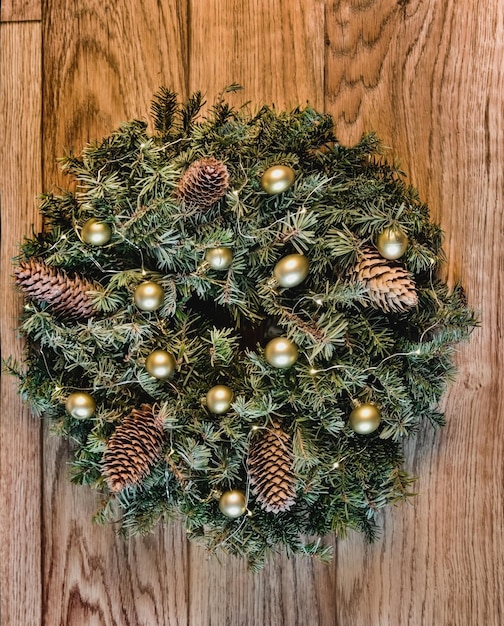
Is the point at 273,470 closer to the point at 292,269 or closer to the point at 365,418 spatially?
the point at 365,418

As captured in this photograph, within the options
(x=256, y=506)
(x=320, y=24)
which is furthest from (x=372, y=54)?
(x=256, y=506)

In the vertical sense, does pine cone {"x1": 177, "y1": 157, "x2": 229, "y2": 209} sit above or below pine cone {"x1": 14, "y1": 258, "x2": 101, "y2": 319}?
above

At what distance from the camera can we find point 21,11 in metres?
1.01

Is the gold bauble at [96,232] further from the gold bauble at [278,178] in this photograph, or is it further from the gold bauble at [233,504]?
the gold bauble at [233,504]

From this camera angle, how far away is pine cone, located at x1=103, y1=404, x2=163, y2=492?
778mm

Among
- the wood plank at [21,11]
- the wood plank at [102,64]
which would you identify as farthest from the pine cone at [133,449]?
the wood plank at [21,11]

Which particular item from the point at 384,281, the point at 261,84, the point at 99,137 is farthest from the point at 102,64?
the point at 384,281

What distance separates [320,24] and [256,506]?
761mm

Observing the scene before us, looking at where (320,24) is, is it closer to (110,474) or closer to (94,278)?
(94,278)

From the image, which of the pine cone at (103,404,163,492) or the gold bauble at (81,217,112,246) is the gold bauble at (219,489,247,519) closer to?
the pine cone at (103,404,163,492)

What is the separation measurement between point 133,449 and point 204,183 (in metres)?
0.36

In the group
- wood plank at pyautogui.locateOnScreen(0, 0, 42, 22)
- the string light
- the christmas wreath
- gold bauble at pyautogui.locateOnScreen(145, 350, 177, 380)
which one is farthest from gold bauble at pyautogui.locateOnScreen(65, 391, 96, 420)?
wood plank at pyautogui.locateOnScreen(0, 0, 42, 22)

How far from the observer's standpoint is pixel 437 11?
96cm

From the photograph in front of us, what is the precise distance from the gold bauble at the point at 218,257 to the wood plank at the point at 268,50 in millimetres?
325
